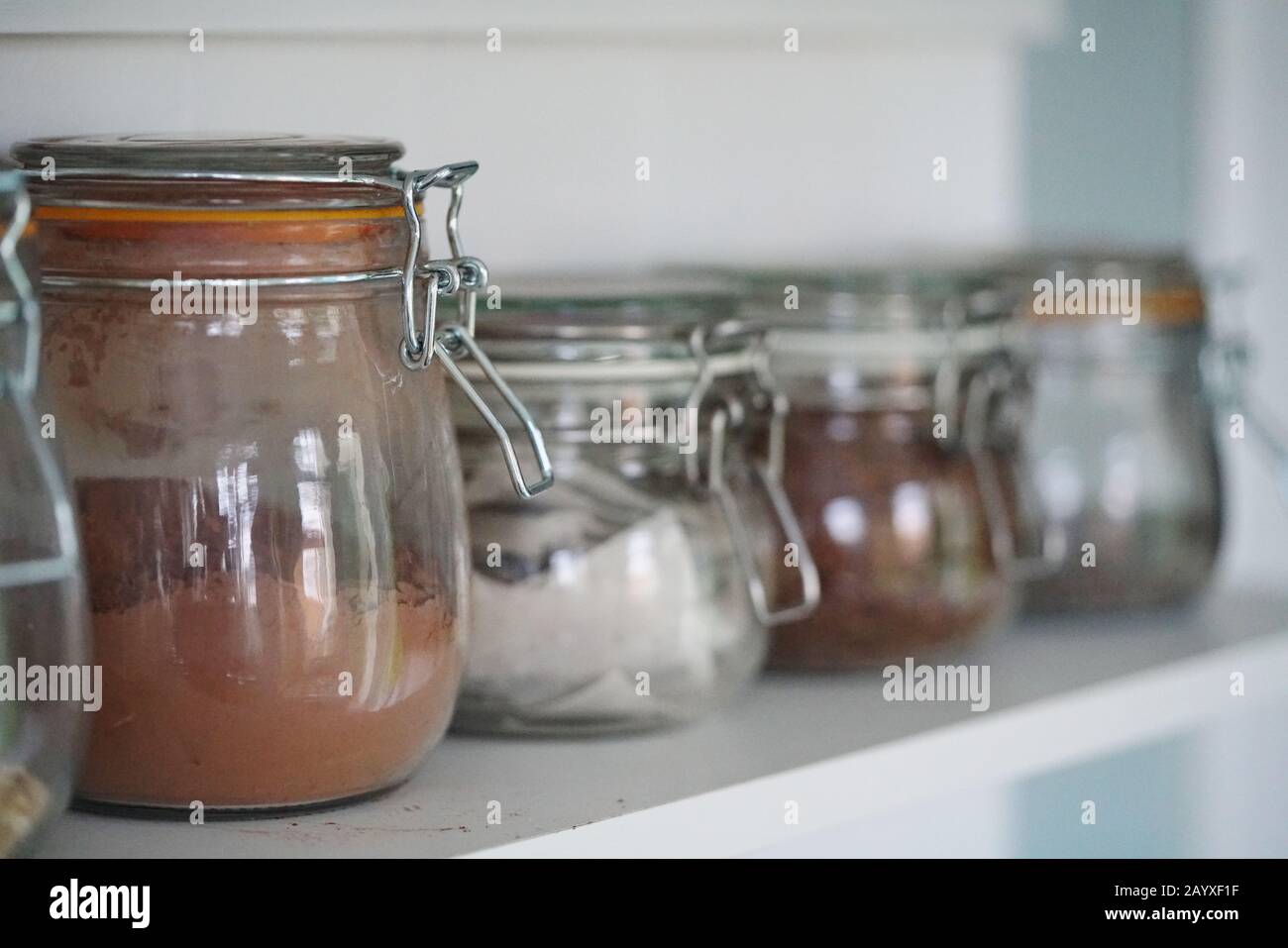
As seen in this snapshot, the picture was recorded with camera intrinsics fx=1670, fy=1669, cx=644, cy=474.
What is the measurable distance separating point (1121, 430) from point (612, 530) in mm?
358

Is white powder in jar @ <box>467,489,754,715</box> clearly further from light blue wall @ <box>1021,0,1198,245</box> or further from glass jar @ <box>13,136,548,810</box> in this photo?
light blue wall @ <box>1021,0,1198,245</box>

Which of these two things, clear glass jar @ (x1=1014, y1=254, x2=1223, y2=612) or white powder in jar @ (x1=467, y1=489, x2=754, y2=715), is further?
clear glass jar @ (x1=1014, y1=254, x2=1223, y2=612)

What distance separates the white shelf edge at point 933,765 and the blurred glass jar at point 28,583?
133mm

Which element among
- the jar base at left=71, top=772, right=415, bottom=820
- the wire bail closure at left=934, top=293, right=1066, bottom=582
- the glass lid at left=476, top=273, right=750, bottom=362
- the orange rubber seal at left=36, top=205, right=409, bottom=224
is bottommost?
the jar base at left=71, top=772, right=415, bottom=820

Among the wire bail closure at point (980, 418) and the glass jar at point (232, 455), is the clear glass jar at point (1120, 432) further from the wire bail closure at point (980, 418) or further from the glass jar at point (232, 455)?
the glass jar at point (232, 455)

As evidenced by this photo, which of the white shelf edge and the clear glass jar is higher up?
the clear glass jar

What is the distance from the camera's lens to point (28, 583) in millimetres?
471

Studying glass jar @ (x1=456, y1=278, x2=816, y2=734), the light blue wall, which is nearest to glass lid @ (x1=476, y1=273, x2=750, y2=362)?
glass jar @ (x1=456, y1=278, x2=816, y2=734)

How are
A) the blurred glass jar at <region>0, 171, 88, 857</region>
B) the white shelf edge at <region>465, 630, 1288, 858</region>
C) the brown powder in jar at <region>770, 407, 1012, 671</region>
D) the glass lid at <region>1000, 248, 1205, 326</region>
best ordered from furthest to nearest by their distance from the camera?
1. the glass lid at <region>1000, 248, 1205, 326</region>
2. the brown powder in jar at <region>770, 407, 1012, 671</region>
3. the white shelf edge at <region>465, 630, 1288, 858</region>
4. the blurred glass jar at <region>0, 171, 88, 857</region>

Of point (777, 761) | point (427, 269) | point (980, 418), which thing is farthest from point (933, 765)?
point (427, 269)

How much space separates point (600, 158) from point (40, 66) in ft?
0.97

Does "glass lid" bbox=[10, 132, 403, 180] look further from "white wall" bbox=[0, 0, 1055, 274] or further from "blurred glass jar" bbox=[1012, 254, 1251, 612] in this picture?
"blurred glass jar" bbox=[1012, 254, 1251, 612]

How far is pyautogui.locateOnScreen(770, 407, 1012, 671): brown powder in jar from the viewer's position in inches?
29.3

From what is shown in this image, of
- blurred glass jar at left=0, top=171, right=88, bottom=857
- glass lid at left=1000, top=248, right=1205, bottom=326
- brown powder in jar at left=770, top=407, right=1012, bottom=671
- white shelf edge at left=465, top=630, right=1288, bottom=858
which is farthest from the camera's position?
glass lid at left=1000, top=248, right=1205, bottom=326
